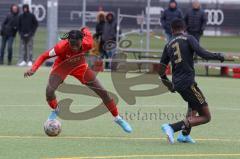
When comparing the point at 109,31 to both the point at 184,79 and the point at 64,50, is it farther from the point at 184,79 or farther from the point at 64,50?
the point at 184,79

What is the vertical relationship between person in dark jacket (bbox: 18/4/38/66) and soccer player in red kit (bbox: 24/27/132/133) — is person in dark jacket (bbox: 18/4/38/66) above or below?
below

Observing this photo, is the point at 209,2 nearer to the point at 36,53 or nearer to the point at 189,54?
the point at 36,53

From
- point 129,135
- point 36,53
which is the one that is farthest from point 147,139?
point 36,53

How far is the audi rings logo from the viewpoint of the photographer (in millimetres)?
33872

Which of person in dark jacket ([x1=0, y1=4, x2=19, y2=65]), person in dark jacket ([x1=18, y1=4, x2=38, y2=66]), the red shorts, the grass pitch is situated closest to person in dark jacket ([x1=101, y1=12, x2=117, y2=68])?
person in dark jacket ([x1=18, y1=4, x2=38, y2=66])

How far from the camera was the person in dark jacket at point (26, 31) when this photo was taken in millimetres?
28078

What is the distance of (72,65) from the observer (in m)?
12.7

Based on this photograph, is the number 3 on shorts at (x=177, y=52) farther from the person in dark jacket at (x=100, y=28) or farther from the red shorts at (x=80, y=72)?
the person in dark jacket at (x=100, y=28)

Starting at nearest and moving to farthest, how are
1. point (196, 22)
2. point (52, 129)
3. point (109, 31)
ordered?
point (52, 129) < point (196, 22) < point (109, 31)

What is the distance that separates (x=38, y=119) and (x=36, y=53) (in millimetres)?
18257

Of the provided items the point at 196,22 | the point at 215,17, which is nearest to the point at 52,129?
the point at 196,22

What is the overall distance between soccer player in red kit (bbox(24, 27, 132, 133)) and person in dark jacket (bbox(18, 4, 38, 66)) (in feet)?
50.8

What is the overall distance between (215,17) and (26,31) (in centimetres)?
980

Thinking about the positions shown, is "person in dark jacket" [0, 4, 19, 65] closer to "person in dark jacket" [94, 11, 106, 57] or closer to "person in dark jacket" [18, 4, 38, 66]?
"person in dark jacket" [18, 4, 38, 66]
